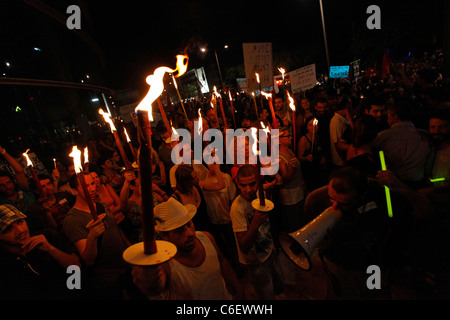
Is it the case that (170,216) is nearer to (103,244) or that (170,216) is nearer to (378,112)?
(103,244)

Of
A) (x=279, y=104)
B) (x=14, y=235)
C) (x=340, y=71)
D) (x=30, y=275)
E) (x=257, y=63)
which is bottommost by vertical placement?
(x=30, y=275)

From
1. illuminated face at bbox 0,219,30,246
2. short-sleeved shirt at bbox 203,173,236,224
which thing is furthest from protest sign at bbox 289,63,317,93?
illuminated face at bbox 0,219,30,246

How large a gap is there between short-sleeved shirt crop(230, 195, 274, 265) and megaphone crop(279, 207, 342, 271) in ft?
1.56

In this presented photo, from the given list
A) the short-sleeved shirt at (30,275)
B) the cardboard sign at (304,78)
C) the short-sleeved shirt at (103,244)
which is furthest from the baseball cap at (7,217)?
the cardboard sign at (304,78)

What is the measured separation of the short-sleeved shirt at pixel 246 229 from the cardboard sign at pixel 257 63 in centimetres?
512

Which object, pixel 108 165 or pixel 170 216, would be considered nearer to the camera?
pixel 170 216

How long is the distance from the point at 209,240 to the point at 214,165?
4.78 feet

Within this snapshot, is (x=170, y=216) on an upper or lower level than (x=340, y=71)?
lower

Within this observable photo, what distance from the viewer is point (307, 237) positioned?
2023mm

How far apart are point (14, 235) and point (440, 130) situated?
16.6ft

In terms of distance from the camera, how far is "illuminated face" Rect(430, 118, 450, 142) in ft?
9.90

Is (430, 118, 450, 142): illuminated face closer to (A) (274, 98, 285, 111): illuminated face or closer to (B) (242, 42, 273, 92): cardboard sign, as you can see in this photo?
(A) (274, 98, 285, 111): illuminated face

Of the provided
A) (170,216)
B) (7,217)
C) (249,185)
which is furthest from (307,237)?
(7,217)
